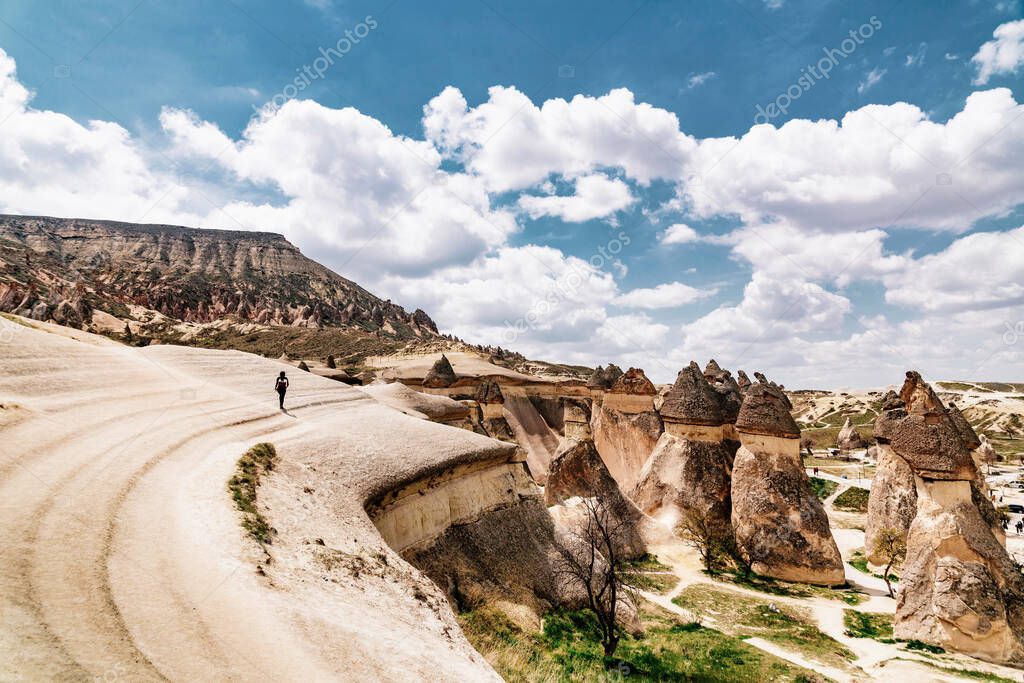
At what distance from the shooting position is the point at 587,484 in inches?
742

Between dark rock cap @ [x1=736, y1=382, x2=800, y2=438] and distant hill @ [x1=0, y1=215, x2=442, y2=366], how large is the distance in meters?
46.8

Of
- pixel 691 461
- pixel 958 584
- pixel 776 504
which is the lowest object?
pixel 958 584

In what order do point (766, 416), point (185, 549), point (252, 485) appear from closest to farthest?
point (185, 549) → point (252, 485) → point (766, 416)

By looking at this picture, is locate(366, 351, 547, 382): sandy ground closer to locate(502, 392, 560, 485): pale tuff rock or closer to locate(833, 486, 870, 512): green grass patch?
locate(502, 392, 560, 485): pale tuff rock

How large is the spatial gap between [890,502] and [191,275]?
5016 inches

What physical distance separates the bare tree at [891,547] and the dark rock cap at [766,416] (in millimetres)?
4197

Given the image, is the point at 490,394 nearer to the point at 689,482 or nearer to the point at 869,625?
the point at 689,482

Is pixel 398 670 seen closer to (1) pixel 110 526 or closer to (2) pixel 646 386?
(1) pixel 110 526

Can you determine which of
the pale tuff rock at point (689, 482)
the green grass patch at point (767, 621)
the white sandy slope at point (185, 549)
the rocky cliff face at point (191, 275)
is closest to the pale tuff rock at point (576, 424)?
the pale tuff rock at point (689, 482)

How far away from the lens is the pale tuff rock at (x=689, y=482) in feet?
66.3

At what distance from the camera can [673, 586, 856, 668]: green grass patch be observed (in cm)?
1227

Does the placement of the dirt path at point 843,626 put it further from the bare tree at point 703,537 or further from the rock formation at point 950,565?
the rock formation at point 950,565

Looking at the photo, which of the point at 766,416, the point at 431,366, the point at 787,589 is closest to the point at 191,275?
the point at 431,366

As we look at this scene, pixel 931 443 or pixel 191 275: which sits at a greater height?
pixel 191 275
